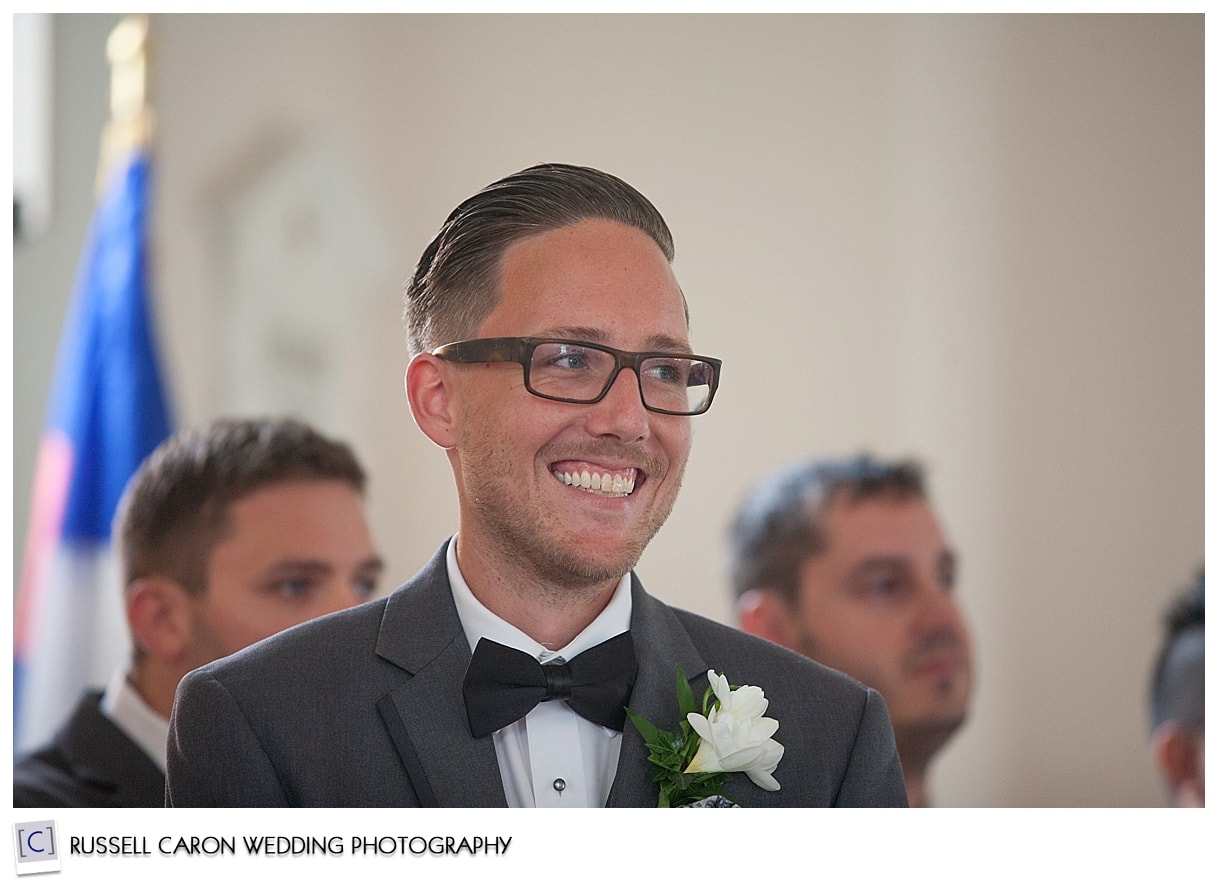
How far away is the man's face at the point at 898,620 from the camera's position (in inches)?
104

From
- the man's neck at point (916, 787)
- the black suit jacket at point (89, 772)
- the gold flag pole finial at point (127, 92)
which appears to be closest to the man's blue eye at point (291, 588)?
the black suit jacket at point (89, 772)

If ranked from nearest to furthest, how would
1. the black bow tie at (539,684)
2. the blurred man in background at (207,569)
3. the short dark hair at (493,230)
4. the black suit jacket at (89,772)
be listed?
the black bow tie at (539,684)
the short dark hair at (493,230)
the black suit jacket at (89,772)
the blurred man in background at (207,569)

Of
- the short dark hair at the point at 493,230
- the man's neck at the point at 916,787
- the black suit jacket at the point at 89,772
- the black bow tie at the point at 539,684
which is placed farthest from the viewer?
the man's neck at the point at 916,787

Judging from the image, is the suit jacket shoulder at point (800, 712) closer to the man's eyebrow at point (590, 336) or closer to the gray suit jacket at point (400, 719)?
the gray suit jacket at point (400, 719)

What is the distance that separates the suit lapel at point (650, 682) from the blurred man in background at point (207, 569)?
0.72 meters

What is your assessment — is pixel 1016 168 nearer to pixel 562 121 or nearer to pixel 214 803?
pixel 562 121

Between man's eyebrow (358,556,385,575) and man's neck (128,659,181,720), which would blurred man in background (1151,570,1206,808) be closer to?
man's eyebrow (358,556,385,575)

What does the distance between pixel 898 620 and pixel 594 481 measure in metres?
0.96

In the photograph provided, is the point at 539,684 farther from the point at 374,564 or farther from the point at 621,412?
the point at 374,564

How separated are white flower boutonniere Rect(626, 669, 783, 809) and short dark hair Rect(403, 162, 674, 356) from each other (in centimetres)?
71

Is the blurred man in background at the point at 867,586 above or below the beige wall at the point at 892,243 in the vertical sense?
below

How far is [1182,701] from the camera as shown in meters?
2.53

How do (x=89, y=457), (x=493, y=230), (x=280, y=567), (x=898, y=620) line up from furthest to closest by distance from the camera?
(x=89, y=457) → (x=898, y=620) → (x=280, y=567) → (x=493, y=230)

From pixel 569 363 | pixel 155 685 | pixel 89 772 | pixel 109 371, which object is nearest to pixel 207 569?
pixel 155 685
